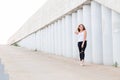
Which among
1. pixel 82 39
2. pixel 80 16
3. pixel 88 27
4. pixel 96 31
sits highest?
pixel 80 16

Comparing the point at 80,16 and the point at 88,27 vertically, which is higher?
the point at 80,16

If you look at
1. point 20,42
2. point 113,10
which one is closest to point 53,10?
point 113,10

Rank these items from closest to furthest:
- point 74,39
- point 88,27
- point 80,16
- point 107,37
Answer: point 107,37 → point 88,27 → point 80,16 → point 74,39

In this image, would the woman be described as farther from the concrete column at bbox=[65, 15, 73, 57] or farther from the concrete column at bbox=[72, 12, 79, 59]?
the concrete column at bbox=[65, 15, 73, 57]

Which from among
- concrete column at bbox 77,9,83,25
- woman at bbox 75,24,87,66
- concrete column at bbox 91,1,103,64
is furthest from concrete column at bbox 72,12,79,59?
woman at bbox 75,24,87,66

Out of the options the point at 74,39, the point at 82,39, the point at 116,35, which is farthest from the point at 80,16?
the point at 116,35

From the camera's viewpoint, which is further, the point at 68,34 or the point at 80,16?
the point at 68,34

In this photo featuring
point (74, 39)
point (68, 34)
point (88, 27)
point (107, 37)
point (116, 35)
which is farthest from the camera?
point (68, 34)

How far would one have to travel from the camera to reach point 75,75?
1181 cm

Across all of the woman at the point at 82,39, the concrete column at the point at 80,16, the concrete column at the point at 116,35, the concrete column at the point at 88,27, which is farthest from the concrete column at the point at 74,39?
the concrete column at the point at 116,35

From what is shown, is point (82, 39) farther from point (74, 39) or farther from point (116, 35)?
point (74, 39)

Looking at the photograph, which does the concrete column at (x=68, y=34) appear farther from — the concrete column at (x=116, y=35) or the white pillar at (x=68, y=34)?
the concrete column at (x=116, y=35)

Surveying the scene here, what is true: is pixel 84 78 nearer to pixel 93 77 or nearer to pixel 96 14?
pixel 93 77

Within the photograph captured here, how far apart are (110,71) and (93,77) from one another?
1.67 meters
